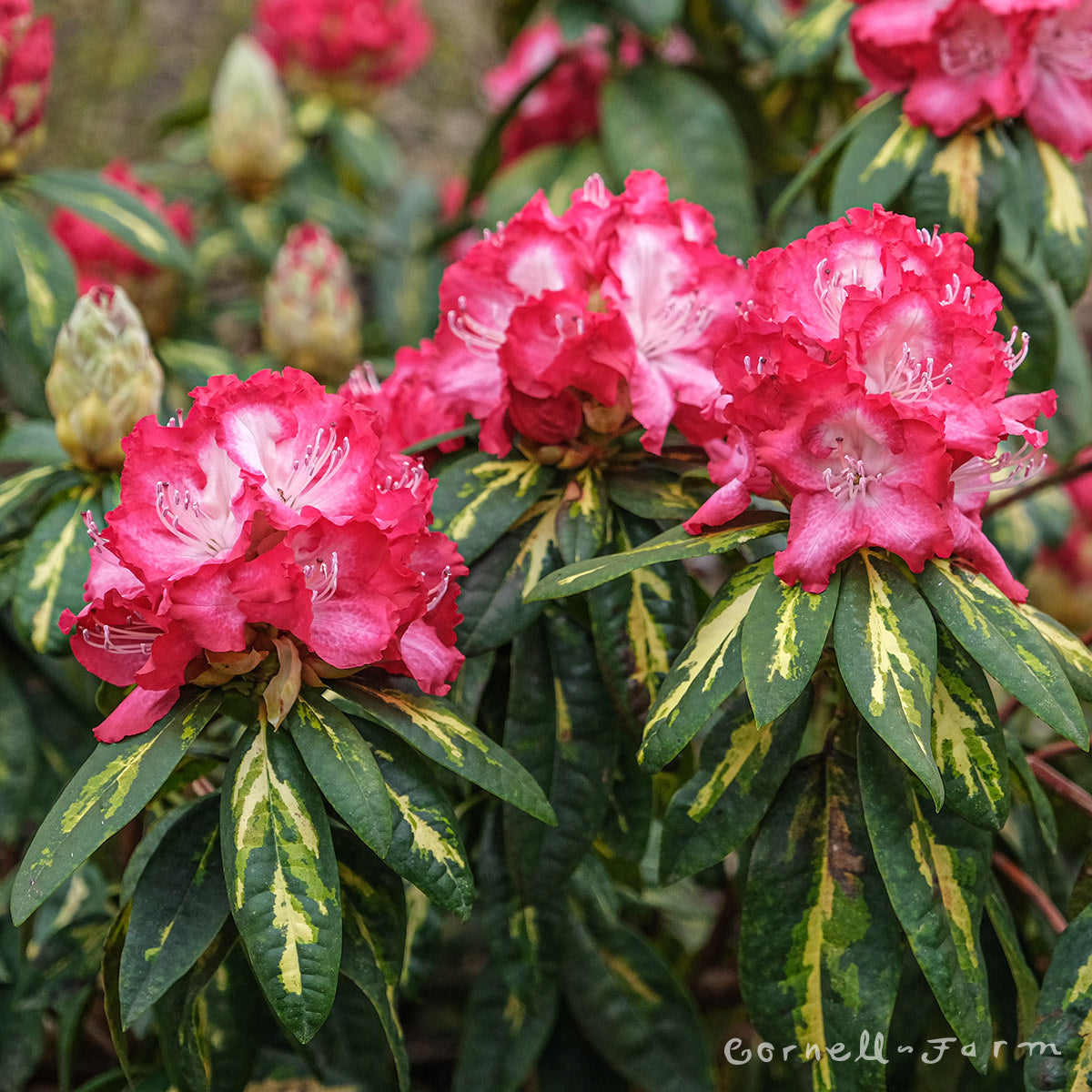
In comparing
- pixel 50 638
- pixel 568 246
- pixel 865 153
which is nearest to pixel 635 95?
pixel 865 153

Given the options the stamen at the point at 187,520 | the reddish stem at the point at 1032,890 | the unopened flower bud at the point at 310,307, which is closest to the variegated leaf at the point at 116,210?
the unopened flower bud at the point at 310,307

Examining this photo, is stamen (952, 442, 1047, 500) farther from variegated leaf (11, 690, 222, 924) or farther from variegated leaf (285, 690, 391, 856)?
variegated leaf (11, 690, 222, 924)

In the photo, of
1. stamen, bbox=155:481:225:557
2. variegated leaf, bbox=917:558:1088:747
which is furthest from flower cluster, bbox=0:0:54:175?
variegated leaf, bbox=917:558:1088:747

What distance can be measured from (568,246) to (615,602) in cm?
29

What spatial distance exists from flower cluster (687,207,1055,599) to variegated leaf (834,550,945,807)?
0.02 metres

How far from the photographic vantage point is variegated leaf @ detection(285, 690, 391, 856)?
725mm

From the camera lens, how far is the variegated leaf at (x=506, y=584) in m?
0.90

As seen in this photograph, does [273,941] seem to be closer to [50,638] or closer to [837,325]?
[50,638]

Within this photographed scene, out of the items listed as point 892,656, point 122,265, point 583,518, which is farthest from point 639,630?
point 122,265

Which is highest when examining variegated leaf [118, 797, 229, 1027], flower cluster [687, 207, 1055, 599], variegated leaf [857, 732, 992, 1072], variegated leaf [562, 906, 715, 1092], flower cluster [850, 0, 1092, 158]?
flower cluster [850, 0, 1092, 158]

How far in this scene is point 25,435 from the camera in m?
1.20

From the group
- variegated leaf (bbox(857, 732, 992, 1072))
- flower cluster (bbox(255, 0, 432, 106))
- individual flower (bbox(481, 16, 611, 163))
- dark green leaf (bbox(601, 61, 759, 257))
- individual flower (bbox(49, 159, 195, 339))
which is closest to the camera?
variegated leaf (bbox(857, 732, 992, 1072))

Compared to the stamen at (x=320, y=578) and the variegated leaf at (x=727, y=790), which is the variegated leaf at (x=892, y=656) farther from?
the stamen at (x=320, y=578)

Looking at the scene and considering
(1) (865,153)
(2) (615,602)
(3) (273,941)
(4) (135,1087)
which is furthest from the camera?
(1) (865,153)
